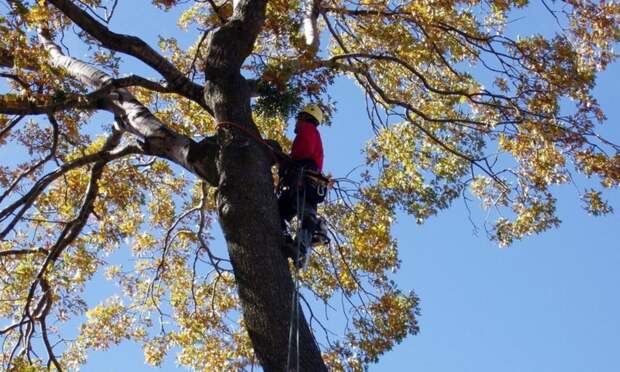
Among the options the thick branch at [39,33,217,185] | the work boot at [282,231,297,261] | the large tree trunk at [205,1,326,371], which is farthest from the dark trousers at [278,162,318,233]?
the thick branch at [39,33,217,185]

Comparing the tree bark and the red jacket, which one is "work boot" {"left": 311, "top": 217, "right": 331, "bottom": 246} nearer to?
the red jacket

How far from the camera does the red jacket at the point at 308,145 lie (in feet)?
19.4

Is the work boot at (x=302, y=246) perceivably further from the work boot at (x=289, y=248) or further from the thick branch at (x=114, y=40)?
the thick branch at (x=114, y=40)

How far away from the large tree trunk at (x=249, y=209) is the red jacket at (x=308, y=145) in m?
0.73

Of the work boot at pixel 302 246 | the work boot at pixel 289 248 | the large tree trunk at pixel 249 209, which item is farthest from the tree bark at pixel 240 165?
the work boot at pixel 302 246

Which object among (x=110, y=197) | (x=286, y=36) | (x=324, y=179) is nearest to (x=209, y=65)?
(x=324, y=179)

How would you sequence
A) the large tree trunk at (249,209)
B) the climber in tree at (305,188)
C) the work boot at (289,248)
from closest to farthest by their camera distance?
1. the large tree trunk at (249,209)
2. the work boot at (289,248)
3. the climber in tree at (305,188)

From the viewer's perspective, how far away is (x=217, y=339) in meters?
9.64

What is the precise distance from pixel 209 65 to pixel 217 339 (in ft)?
16.5

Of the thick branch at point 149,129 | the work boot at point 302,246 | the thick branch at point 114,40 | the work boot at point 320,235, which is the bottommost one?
the work boot at point 302,246

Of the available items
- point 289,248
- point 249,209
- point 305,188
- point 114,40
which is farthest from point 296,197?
point 114,40

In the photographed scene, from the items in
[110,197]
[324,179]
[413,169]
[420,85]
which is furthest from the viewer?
[420,85]

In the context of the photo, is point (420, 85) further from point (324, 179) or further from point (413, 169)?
point (324, 179)

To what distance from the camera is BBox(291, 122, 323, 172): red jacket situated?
591 centimetres
